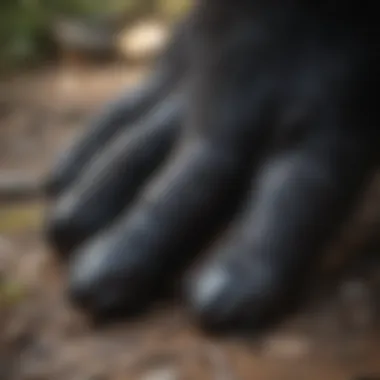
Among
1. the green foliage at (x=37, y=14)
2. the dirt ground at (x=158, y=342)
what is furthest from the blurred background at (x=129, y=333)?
the green foliage at (x=37, y=14)

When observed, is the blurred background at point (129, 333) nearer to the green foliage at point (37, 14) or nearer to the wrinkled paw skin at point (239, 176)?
the wrinkled paw skin at point (239, 176)

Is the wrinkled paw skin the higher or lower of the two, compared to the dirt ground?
higher

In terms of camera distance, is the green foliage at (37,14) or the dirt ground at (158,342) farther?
the green foliage at (37,14)

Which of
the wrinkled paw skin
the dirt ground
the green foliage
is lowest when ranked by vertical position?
the dirt ground

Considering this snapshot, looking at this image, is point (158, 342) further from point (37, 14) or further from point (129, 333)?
point (37, 14)

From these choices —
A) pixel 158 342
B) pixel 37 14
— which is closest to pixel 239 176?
pixel 158 342

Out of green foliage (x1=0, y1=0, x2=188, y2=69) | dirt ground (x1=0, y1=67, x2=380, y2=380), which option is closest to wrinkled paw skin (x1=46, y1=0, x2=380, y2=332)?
dirt ground (x1=0, y1=67, x2=380, y2=380)

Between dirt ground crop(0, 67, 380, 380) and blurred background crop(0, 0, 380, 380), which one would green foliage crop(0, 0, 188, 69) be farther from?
dirt ground crop(0, 67, 380, 380)

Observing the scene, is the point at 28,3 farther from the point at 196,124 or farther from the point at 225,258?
the point at 225,258

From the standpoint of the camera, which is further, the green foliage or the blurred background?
the green foliage
